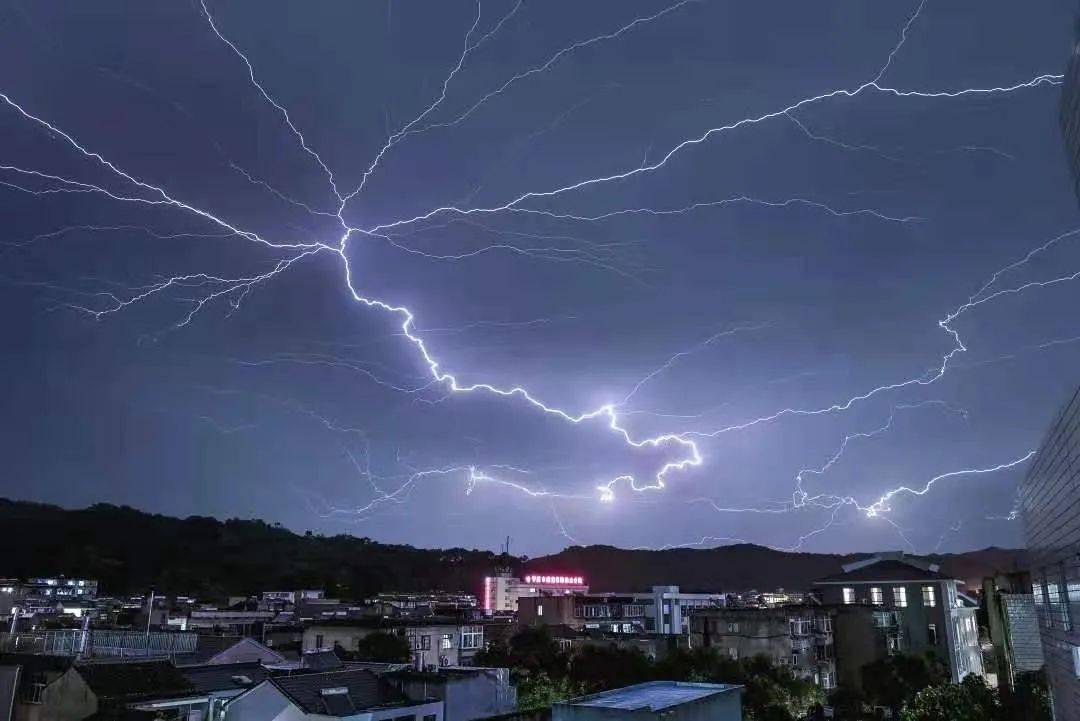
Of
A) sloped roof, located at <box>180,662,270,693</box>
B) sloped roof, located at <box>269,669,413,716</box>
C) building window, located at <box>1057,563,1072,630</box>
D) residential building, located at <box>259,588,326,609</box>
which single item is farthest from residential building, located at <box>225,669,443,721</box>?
residential building, located at <box>259,588,326,609</box>

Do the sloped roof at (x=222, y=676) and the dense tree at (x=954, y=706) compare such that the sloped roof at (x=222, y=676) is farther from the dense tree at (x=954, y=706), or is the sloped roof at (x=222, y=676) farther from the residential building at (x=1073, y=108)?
the residential building at (x=1073, y=108)

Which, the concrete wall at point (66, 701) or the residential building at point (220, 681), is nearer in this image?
the concrete wall at point (66, 701)

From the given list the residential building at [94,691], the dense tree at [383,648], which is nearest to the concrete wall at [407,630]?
the dense tree at [383,648]

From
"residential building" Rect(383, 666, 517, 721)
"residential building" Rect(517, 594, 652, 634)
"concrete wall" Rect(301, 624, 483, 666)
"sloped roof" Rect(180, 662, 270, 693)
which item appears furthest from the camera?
"residential building" Rect(517, 594, 652, 634)

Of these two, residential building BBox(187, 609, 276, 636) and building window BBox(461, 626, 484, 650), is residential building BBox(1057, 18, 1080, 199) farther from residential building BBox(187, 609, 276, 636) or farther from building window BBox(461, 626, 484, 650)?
residential building BBox(187, 609, 276, 636)

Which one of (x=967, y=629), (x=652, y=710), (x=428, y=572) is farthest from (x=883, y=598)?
(x=428, y=572)

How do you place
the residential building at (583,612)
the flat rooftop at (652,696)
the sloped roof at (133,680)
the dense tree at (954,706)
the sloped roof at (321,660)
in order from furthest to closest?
1. the residential building at (583,612)
2. the dense tree at (954,706)
3. the sloped roof at (321,660)
4. the sloped roof at (133,680)
5. the flat rooftop at (652,696)
